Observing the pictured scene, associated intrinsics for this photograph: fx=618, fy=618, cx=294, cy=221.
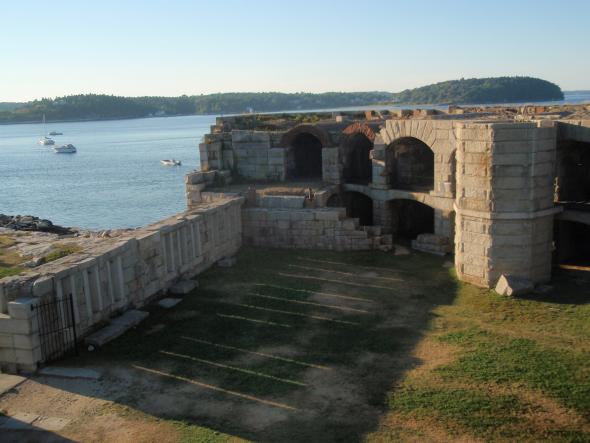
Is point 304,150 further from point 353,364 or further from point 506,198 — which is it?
point 353,364

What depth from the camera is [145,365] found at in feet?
38.3

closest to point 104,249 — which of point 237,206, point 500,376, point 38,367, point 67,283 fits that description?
point 67,283

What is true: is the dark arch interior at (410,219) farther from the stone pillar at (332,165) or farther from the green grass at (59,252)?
the green grass at (59,252)

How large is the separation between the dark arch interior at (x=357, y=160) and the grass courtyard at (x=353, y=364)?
8231mm

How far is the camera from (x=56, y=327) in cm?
1186

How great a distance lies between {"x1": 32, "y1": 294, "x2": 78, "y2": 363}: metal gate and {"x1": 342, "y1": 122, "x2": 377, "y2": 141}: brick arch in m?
13.7

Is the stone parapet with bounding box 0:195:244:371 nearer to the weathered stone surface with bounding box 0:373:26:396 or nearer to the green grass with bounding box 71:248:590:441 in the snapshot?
the weathered stone surface with bounding box 0:373:26:396

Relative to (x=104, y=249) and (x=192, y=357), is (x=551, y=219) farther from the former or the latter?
(x=104, y=249)

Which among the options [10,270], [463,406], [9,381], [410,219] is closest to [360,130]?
[410,219]

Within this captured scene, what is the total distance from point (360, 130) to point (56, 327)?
47.2 feet

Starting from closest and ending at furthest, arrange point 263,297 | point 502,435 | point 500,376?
point 502,435 < point 500,376 < point 263,297

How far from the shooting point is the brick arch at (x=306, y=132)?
2369 cm

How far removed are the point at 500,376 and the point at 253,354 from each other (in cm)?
460

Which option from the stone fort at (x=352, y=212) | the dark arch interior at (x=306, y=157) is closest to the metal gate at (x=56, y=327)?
the stone fort at (x=352, y=212)
